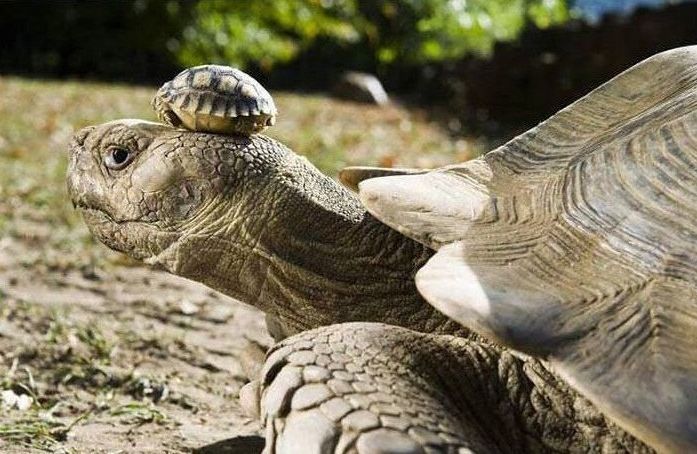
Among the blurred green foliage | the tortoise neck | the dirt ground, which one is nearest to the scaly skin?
the tortoise neck

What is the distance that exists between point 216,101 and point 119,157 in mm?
314

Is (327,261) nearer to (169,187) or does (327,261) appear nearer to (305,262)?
(305,262)

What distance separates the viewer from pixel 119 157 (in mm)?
2686

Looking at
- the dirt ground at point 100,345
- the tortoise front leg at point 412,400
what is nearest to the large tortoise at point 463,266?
the tortoise front leg at point 412,400

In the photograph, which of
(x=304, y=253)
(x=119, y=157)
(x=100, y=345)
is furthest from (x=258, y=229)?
(x=100, y=345)

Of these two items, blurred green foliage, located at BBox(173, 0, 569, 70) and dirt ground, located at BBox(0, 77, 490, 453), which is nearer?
dirt ground, located at BBox(0, 77, 490, 453)

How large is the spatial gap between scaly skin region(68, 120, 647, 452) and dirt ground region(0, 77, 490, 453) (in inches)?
14.2

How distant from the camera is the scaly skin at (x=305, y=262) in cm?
201

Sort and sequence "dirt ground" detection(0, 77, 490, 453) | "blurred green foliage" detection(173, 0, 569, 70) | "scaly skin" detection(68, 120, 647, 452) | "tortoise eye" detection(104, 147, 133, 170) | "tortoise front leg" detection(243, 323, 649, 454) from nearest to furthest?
"tortoise front leg" detection(243, 323, 649, 454)
"scaly skin" detection(68, 120, 647, 452)
"tortoise eye" detection(104, 147, 133, 170)
"dirt ground" detection(0, 77, 490, 453)
"blurred green foliage" detection(173, 0, 569, 70)

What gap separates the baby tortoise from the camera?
8.45ft

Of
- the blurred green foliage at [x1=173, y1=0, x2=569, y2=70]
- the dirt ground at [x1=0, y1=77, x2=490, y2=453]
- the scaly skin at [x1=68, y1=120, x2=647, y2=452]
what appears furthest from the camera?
the blurred green foliage at [x1=173, y1=0, x2=569, y2=70]

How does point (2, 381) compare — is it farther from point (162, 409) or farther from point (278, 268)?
point (278, 268)

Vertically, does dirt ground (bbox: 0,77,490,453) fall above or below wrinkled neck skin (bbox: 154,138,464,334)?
below

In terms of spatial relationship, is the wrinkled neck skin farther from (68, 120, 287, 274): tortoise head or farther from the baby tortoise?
the baby tortoise
